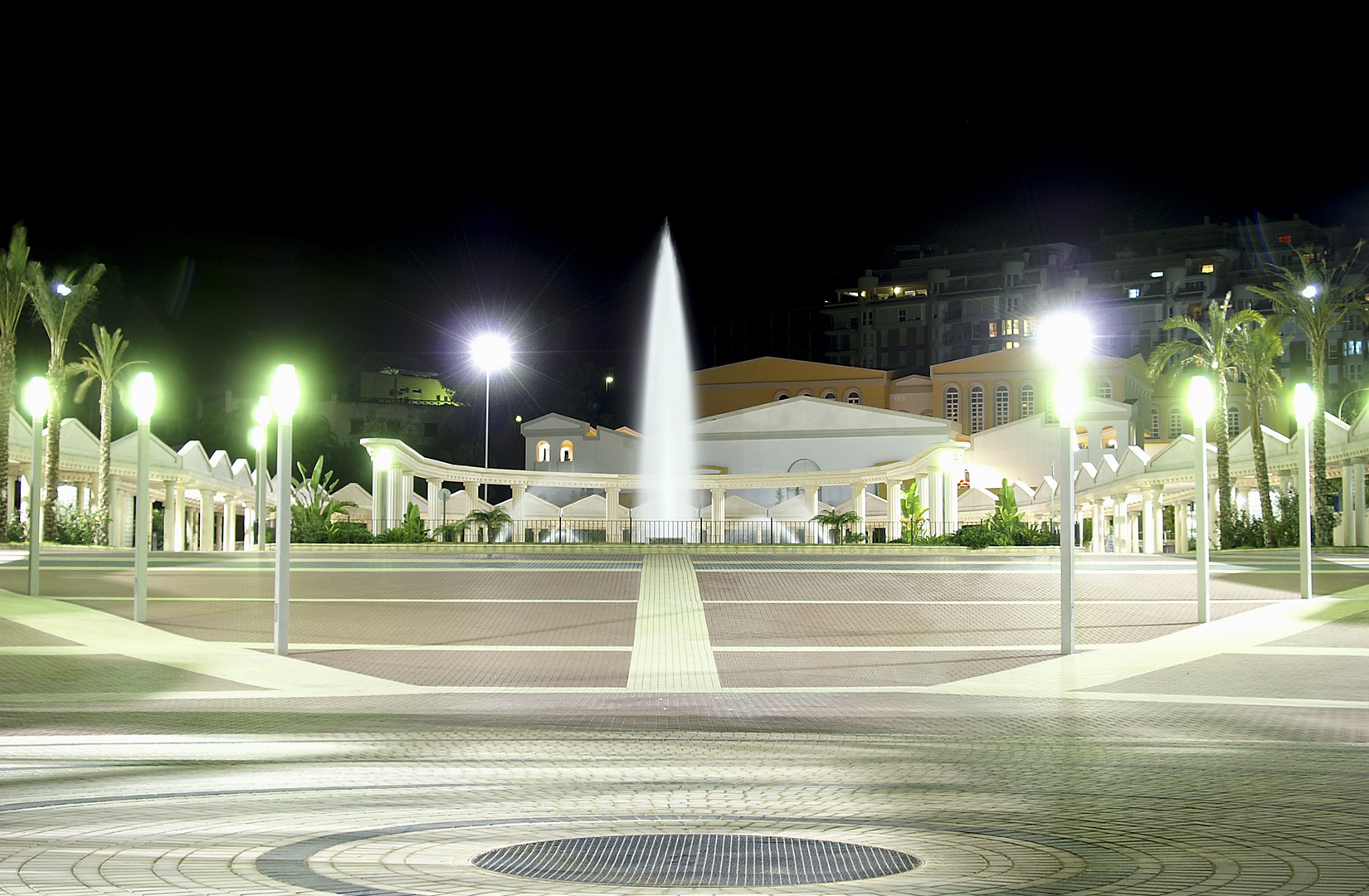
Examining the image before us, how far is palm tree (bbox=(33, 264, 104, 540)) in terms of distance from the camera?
37.9 metres

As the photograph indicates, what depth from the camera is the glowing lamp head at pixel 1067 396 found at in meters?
16.1

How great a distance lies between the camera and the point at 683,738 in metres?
9.95

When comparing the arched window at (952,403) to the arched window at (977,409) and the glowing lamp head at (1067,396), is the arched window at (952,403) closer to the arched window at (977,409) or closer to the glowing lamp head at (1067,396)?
the arched window at (977,409)

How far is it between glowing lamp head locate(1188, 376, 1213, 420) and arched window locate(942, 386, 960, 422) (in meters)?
65.8

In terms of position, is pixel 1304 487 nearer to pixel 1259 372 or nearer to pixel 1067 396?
pixel 1067 396

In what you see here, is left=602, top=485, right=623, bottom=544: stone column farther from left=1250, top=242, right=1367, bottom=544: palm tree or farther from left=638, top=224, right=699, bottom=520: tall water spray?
left=1250, top=242, right=1367, bottom=544: palm tree

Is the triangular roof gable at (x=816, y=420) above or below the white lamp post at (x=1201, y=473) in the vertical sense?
above

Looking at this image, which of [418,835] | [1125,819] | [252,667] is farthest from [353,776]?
[252,667]

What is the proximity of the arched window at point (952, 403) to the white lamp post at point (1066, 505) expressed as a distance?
68.6 m

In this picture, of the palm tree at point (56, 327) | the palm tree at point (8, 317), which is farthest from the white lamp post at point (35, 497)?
the palm tree at point (56, 327)

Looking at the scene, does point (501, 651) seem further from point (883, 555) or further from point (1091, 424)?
point (1091, 424)

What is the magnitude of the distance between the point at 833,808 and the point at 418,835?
235 centimetres

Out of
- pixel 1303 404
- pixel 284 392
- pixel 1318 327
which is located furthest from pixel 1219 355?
pixel 284 392

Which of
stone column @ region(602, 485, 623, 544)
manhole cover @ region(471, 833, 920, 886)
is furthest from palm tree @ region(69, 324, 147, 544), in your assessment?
manhole cover @ region(471, 833, 920, 886)
